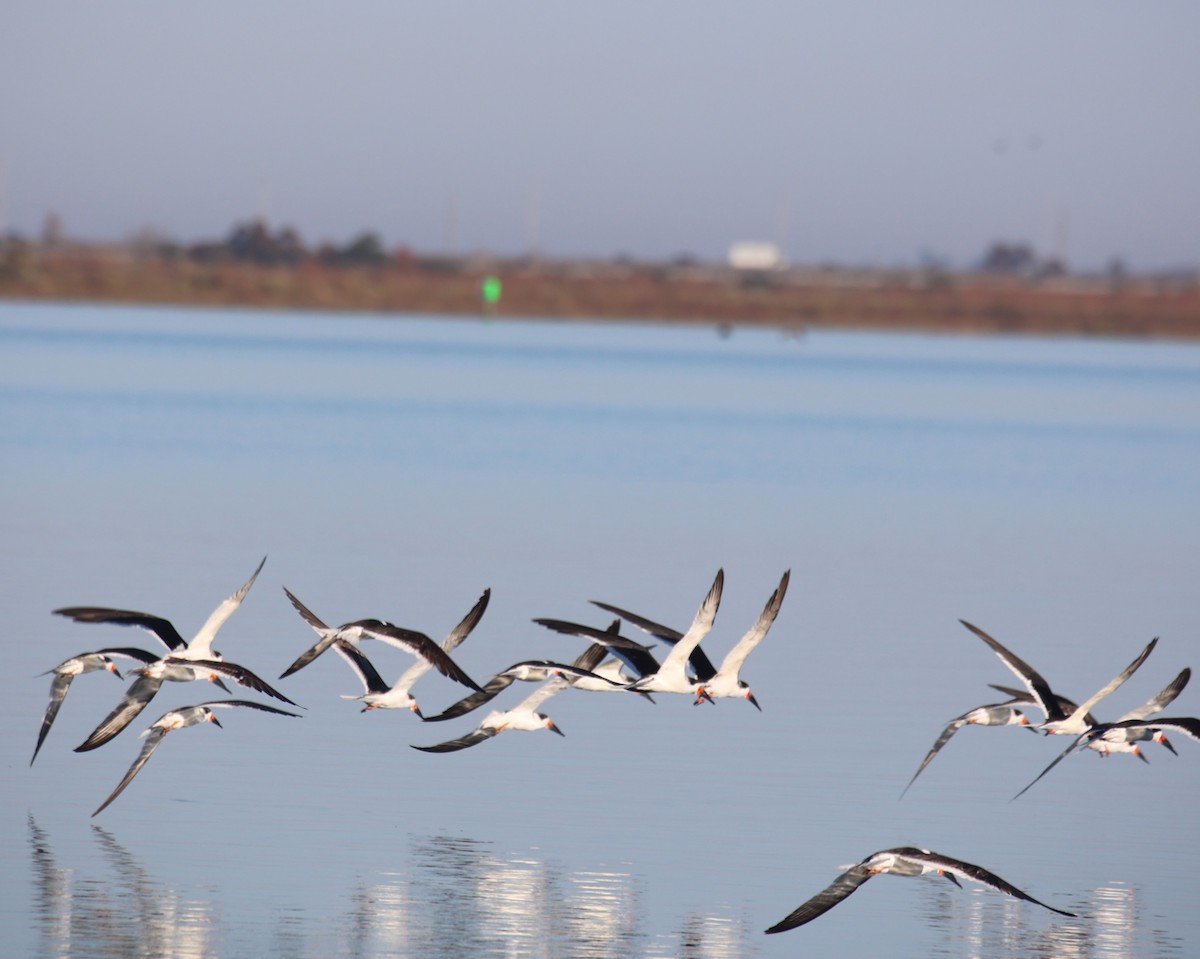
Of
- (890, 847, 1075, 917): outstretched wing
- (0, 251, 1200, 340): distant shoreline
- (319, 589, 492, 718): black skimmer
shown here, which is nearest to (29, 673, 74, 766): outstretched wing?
(319, 589, 492, 718): black skimmer

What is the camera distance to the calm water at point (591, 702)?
13.2 meters

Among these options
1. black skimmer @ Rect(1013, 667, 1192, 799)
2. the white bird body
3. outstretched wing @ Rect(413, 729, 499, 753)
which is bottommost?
outstretched wing @ Rect(413, 729, 499, 753)

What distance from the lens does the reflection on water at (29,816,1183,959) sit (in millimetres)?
12320

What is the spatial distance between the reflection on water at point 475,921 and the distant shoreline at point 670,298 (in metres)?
123

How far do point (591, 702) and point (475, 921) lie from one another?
21.9 ft

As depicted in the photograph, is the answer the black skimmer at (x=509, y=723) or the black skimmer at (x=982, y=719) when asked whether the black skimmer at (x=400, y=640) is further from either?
the black skimmer at (x=982, y=719)

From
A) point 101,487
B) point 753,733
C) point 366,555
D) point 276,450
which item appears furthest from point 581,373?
point 753,733

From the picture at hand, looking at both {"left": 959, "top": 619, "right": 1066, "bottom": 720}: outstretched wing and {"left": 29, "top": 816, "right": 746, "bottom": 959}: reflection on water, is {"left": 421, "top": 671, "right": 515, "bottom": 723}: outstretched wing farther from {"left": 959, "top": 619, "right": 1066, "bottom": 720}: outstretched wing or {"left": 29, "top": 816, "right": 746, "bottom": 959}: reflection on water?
{"left": 959, "top": 619, "right": 1066, "bottom": 720}: outstretched wing

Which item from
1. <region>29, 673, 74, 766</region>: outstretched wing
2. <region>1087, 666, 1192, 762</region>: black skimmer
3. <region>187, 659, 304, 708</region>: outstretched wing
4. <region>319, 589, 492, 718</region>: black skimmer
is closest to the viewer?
<region>187, 659, 304, 708</region>: outstretched wing

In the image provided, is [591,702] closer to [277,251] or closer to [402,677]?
[402,677]

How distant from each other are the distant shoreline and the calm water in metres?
86.4

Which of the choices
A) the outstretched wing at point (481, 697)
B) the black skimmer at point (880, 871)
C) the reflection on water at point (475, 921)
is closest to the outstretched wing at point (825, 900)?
the black skimmer at point (880, 871)

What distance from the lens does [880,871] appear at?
12.2 m

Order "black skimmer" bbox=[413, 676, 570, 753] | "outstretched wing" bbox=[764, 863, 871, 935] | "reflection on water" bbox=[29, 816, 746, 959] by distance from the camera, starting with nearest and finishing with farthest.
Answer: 1. "outstretched wing" bbox=[764, 863, 871, 935]
2. "reflection on water" bbox=[29, 816, 746, 959]
3. "black skimmer" bbox=[413, 676, 570, 753]
